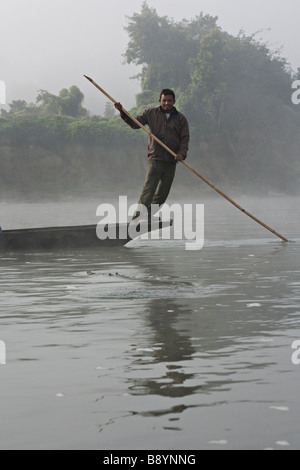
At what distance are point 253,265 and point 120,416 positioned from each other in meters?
7.90

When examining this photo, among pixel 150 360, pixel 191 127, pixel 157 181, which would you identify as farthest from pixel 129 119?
pixel 191 127

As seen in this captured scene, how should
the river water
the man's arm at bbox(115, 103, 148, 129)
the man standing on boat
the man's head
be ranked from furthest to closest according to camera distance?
the man standing on boat
the man's head
the man's arm at bbox(115, 103, 148, 129)
the river water

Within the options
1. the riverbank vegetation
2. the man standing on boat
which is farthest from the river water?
the riverbank vegetation

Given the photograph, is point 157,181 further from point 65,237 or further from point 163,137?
point 65,237

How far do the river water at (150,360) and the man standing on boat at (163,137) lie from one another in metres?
3.11

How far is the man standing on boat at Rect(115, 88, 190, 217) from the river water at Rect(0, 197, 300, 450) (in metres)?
3.11

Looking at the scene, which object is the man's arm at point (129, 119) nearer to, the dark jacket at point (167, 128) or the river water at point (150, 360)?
the dark jacket at point (167, 128)

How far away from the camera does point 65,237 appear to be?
15375 mm

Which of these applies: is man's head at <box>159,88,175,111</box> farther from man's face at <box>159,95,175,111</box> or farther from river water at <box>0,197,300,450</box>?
river water at <box>0,197,300,450</box>

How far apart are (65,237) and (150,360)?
9714 mm

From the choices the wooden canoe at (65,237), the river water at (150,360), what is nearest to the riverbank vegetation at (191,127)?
the wooden canoe at (65,237)

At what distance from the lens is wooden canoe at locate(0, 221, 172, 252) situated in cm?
1478
